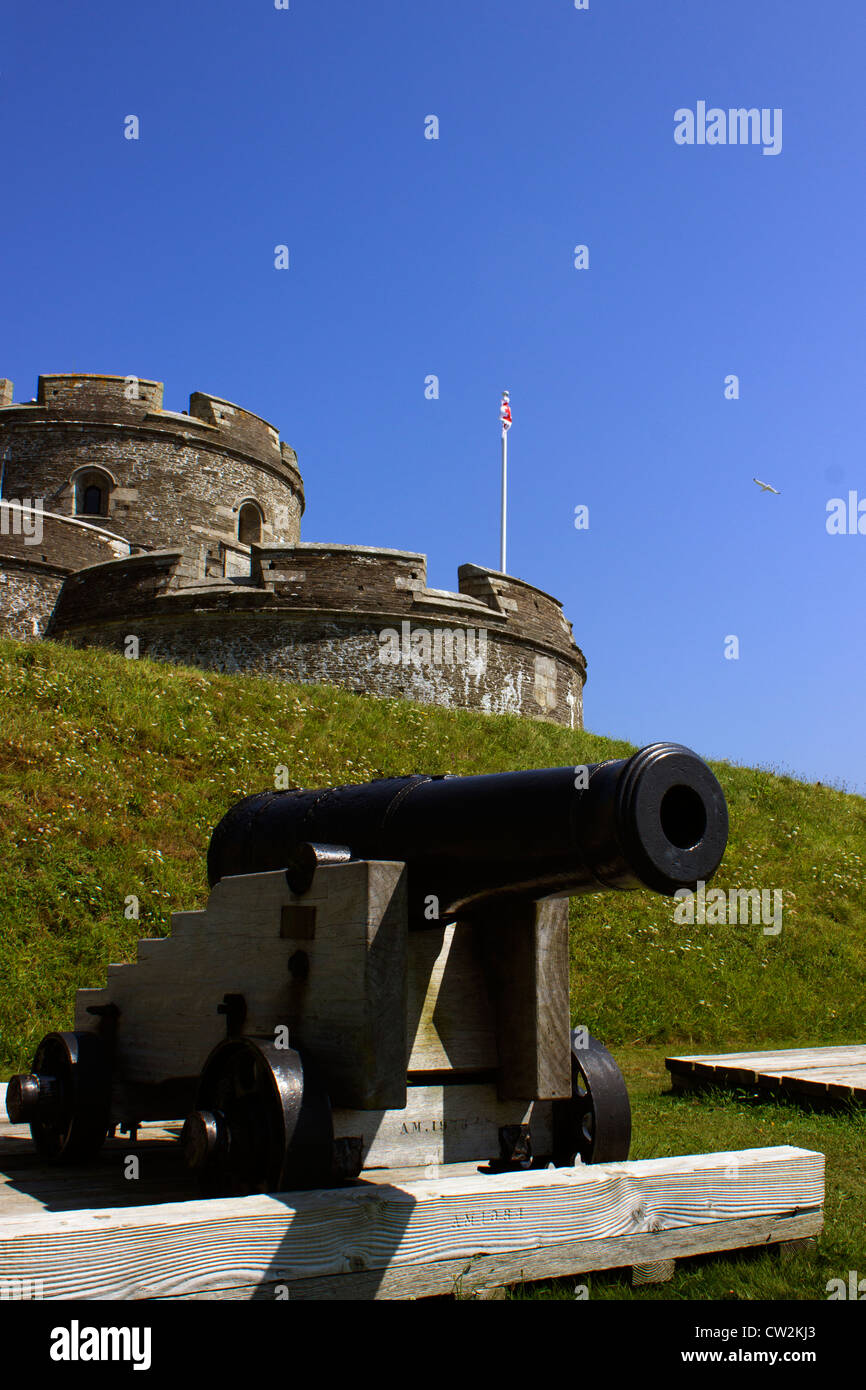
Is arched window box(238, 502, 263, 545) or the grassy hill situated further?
arched window box(238, 502, 263, 545)

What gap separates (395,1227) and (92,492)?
895 inches

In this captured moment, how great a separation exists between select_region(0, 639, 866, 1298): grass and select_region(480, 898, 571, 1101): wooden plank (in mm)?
1873

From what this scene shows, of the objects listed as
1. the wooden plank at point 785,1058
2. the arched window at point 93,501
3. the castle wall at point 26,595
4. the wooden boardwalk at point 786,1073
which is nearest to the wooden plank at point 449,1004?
the wooden boardwalk at point 786,1073

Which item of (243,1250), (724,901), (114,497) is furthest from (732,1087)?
(114,497)

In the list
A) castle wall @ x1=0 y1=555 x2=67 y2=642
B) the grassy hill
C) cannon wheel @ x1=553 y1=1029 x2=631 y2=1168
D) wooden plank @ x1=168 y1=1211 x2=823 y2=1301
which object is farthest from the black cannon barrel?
castle wall @ x1=0 y1=555 x2=67 y2=642

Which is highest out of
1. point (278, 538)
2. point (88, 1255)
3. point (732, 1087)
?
point (278, 538)

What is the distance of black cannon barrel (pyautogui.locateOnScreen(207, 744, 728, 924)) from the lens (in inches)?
108

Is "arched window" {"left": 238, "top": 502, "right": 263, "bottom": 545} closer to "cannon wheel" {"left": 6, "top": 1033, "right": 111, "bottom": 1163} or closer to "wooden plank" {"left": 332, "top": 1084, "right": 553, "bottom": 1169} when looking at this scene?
"cannon wheel" {"left": 6, "top": 1033, "right": 111, "bottom": 1163}

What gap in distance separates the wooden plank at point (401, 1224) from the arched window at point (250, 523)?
23.0 metres

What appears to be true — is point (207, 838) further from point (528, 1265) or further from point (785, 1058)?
point (528, 1265)

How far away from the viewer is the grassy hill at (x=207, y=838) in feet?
28.0
